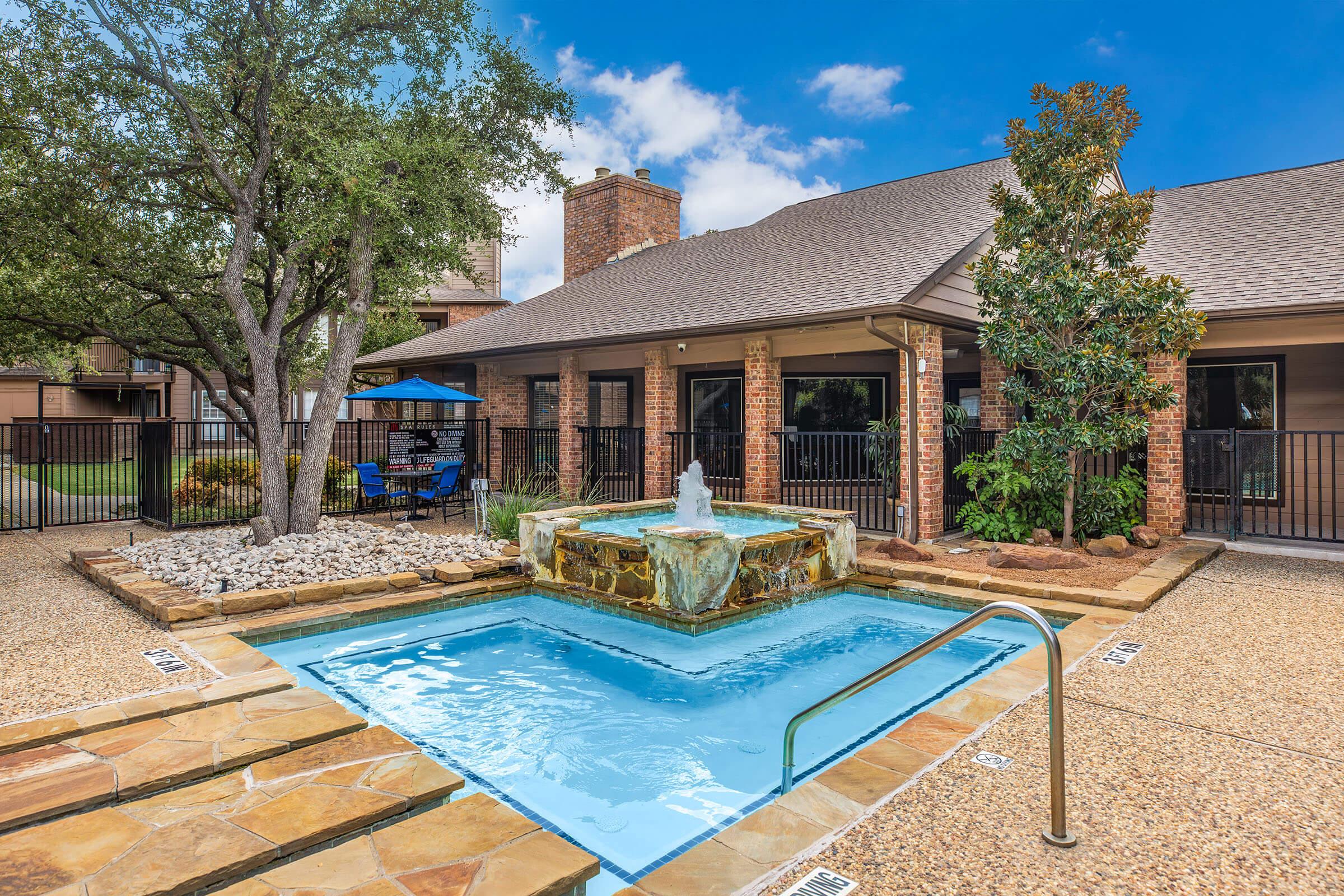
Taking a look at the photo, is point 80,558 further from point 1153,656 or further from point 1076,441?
point 1076,441

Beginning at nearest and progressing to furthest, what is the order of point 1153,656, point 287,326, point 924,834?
point 924,834
point 1153,656
point 287,326

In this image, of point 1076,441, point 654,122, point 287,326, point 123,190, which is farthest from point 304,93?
point 654,122

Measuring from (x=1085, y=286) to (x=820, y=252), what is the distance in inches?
185

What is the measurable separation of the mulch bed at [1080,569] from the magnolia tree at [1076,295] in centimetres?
75

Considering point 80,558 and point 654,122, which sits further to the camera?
point 654,122

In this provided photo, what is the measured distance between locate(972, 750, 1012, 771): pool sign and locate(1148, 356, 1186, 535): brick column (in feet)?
22.1

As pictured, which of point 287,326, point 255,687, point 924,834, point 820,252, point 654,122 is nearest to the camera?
point 924,834

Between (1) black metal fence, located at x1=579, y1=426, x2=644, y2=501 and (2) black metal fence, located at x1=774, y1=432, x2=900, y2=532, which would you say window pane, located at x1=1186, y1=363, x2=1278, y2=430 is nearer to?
(2) black metal fence, located at x1=774, y1=432, x2=900, y2=532

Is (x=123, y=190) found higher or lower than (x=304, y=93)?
lower

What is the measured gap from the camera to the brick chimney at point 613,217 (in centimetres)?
1767

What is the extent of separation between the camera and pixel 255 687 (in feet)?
13.6

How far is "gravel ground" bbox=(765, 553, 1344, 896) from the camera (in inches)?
94.7

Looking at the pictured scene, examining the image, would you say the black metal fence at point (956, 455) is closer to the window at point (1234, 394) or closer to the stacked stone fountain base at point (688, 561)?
the stacked stone fountain base at point (688, 561)

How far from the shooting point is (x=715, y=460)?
42.4 feet
